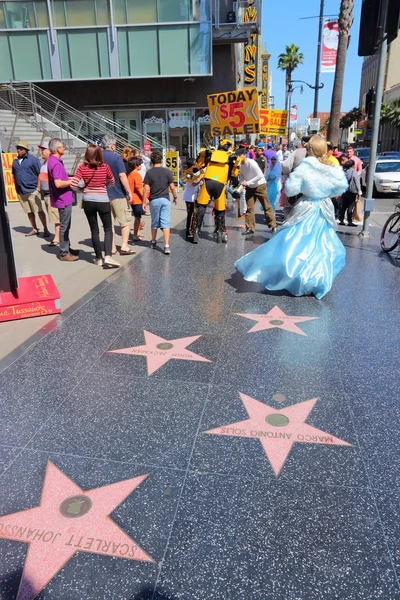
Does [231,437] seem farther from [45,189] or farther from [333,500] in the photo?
[45,189]

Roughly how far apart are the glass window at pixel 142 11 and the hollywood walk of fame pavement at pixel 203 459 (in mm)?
21535

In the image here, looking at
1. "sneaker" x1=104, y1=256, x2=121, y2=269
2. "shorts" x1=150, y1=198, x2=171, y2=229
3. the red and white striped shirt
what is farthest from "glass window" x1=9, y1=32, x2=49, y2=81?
"sneaker" x1=104, y1=256, x2=121, y2=269

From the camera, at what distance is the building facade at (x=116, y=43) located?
857 inches

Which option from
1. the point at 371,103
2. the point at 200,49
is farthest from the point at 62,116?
the point at 371,103

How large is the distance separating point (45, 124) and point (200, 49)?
8.19 meters

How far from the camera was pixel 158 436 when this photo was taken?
3.01 meters

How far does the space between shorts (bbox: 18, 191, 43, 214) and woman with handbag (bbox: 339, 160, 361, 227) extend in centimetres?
650

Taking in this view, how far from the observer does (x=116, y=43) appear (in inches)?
870

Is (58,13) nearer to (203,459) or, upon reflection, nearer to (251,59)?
(251,59)

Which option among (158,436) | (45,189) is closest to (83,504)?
(158,436)

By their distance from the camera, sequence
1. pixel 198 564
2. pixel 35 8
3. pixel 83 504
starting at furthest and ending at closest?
pixel 35 8 < pixel 83 504 < pixel 198 564

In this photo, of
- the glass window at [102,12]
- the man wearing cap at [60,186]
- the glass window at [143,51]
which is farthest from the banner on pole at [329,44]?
the man wearing cap at [60,186]

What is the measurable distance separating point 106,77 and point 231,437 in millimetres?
23226

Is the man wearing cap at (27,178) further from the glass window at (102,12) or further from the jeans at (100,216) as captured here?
the glass window at (102,12)
